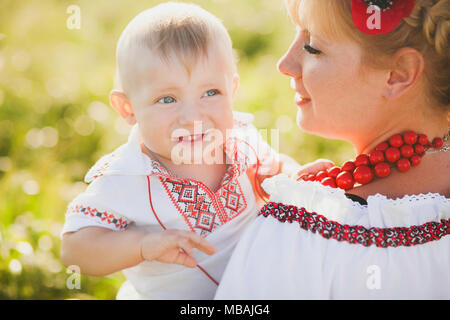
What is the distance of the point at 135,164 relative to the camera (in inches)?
70.6

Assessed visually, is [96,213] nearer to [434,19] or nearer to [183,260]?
[183,260]

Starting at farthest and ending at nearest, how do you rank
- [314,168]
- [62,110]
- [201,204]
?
[62,110] < [314,168] < [201,204]

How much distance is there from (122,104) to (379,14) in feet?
3.29

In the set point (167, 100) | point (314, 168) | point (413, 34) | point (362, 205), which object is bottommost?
point (362, 205)

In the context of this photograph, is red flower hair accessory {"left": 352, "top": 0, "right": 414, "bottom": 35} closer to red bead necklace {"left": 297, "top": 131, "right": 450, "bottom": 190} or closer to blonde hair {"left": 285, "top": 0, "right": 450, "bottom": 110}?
blonde hair {"left": 285, "top": 0, "right": 450, "bottom": 110}

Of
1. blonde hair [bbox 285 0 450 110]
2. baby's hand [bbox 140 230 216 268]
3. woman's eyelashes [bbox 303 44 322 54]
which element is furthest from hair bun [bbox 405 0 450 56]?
baby's hand [bbox 140 230 216 268]

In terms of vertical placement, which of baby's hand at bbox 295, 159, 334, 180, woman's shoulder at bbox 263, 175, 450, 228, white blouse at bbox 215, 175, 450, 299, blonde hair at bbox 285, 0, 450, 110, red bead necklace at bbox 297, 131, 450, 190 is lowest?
white blouse at bbox 215, 175, 450, 299

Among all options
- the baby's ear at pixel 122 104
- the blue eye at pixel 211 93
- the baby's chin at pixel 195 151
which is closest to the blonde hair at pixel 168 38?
the baby's ear at pixel 122 104

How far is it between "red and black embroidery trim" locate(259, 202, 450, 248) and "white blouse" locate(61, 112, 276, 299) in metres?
0.36

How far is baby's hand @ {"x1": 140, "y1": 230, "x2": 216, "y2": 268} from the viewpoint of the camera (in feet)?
5.16

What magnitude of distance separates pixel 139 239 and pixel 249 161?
0.62m

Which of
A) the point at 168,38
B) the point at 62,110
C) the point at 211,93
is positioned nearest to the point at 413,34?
the point at 211,93

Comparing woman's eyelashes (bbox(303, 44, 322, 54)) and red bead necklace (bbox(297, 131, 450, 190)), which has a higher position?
woman's eyelashes (bbox(303, 44, 322, 54))

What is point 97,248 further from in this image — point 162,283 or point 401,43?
point 401,43
